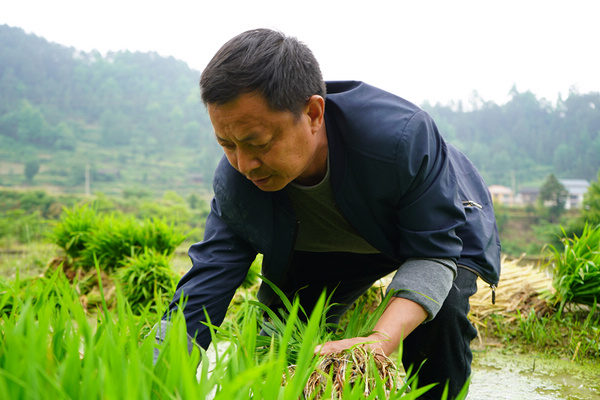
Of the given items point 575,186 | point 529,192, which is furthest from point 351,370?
point 575,186

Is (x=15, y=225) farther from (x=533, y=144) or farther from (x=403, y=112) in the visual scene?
(x=533, y=144)

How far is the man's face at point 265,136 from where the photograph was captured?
132cm

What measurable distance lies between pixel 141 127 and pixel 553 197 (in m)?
24.4

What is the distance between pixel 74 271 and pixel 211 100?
12.0 feet

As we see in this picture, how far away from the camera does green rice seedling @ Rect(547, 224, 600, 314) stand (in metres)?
3.11

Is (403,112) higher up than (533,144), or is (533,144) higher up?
(403,112)

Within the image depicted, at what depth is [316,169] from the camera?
1675 mm

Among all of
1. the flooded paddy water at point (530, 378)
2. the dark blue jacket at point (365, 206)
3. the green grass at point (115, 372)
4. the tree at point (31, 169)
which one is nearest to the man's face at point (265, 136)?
the dark blue jacket at point (365, 206)

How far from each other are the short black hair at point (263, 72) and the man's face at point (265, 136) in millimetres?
24

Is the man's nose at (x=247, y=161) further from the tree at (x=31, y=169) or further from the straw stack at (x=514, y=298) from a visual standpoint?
the tree at (x=31, y=169)

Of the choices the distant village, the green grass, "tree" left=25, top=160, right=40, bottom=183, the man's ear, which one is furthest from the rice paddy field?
"tree" left=25, top=160, right=40, bottom=183

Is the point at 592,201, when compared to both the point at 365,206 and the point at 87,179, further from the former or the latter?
the point at 87,179

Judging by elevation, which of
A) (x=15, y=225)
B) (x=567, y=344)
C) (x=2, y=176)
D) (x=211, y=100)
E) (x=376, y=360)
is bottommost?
(x=2, y=176)

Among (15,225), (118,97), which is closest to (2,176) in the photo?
(118,97)
